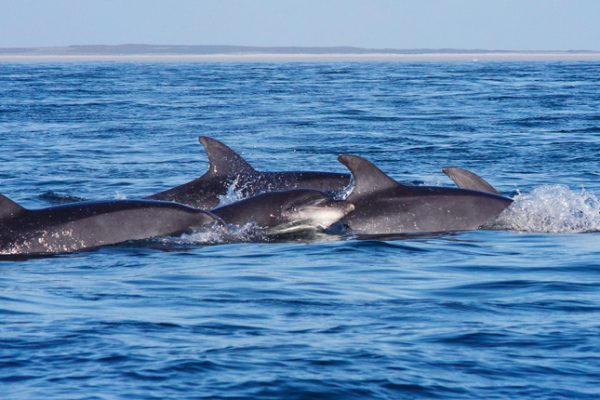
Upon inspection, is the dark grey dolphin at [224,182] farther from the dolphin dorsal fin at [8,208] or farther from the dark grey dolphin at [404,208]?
the dolphin dorsal fin at [8,208]

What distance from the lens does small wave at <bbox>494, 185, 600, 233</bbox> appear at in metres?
14.9

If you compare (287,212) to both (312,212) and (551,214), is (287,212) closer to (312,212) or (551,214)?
(312,212)

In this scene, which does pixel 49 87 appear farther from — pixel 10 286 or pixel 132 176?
pixel 10 286

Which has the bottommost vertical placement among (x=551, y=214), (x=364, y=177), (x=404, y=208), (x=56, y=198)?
(x=56, y=198)

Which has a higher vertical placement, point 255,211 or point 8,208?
point 8,208

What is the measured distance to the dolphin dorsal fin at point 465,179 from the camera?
15.7m

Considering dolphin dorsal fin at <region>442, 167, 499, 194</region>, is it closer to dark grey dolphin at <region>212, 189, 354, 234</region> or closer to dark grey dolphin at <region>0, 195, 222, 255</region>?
dark grey dolphin at <region>212, 189, 354, 234</region>

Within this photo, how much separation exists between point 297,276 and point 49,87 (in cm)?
4214

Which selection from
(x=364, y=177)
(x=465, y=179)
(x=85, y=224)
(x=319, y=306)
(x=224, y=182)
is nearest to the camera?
(x=319, y=306)

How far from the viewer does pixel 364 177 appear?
14.0 meters

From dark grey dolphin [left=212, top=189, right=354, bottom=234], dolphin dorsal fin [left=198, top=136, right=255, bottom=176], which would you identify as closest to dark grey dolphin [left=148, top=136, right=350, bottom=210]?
dolphin dorsal fin [left=198, top=136, right=255, bottom=176]

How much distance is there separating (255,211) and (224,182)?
2075mm

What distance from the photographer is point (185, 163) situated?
23.9 metres

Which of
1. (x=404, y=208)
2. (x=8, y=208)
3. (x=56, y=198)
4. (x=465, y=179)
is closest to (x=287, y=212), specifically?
(x=404, y=208)
